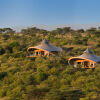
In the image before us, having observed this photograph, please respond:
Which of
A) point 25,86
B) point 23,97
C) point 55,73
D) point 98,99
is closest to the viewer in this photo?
point 98,99

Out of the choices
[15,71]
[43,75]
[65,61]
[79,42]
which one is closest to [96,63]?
[65,61]

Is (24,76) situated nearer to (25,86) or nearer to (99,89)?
(25,86)

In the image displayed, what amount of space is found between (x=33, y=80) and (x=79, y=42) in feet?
90.8

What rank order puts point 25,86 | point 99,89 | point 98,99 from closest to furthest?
point 98,99
point 99,89
point 25,86

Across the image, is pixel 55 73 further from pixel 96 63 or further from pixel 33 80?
pixel 96 63

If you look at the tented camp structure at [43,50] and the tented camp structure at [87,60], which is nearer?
the tented camp structure at [87,60]

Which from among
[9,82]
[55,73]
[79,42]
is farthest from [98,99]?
[79,42]

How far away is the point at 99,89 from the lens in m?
13.5

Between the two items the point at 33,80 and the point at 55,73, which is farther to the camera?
the point at 55,73

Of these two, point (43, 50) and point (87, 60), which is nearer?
point (87, 60)

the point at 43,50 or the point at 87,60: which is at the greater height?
the point at 43,50

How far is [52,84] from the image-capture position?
1530 centimetres

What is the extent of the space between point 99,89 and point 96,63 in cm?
881

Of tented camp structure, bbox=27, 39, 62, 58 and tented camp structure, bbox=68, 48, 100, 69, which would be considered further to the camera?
tented camp structure, bbox=27, 39, 62, 58
